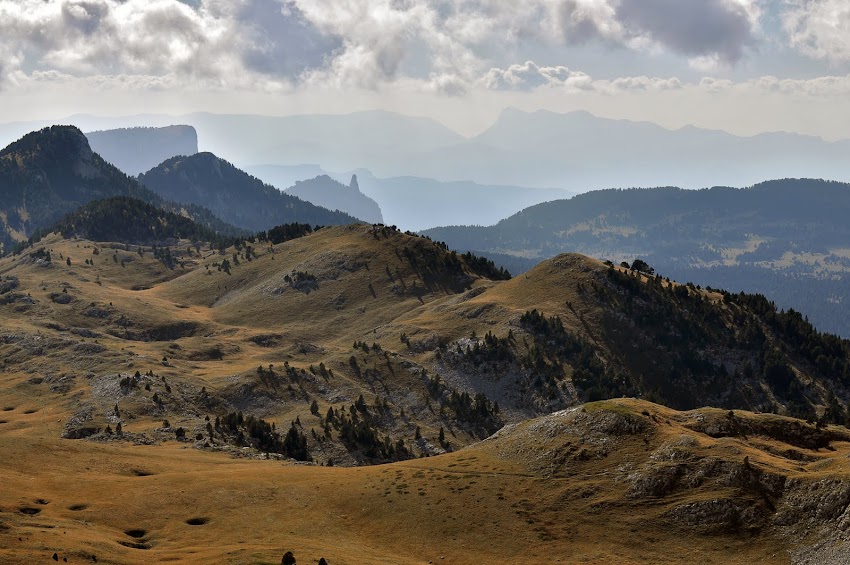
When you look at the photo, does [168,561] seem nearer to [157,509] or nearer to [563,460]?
[157,509]

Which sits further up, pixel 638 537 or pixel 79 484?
pixel 79 484

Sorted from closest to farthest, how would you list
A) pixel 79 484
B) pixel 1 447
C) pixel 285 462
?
pixel 79 484 → pixel 1 447 → pixel 285 462

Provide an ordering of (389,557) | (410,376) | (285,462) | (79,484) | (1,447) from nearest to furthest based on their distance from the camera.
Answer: (389,557)
(79,484)
(1,447)
(285,462)
(410,376)

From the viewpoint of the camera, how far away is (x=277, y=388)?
176500 millimetres

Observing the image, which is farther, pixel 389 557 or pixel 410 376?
pixel 410 376

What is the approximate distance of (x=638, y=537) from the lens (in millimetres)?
71062

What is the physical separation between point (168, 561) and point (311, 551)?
12.2 meters

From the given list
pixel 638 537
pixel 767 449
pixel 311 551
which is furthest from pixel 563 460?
pixel 311 551

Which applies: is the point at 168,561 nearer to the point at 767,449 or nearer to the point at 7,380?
the point at 767,449

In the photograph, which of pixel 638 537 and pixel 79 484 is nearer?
pixel 638 537

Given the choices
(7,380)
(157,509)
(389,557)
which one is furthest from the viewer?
(7,380)

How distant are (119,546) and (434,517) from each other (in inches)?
1245

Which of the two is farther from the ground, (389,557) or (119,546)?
(119,546)

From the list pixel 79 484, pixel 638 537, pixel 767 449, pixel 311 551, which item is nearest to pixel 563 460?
pixel 638 537
